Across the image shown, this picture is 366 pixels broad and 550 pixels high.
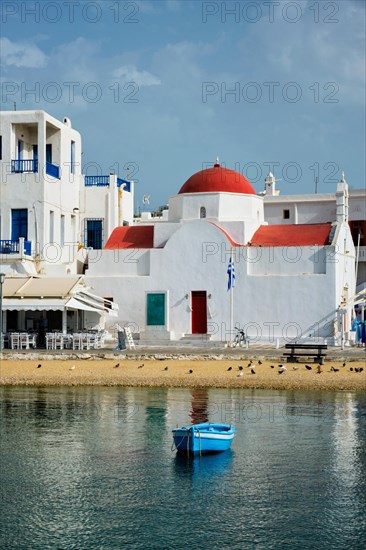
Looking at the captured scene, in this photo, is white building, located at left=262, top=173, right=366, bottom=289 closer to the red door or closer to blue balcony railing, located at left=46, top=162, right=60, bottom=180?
the red door

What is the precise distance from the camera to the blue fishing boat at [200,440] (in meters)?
21.2

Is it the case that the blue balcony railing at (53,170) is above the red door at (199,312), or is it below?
above

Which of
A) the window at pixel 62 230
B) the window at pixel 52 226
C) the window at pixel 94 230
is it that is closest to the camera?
the window at pixel 52 226

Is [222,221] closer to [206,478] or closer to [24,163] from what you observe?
[24,163]

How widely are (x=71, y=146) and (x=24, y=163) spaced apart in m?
4.93

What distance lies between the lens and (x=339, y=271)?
42.8 m

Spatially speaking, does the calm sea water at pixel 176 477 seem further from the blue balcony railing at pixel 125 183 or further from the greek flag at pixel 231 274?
the blue balcony railing at pixel 125 183

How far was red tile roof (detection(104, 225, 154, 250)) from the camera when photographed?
46.1m

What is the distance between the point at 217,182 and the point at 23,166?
9764 mm

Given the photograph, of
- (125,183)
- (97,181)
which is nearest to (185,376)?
(97,181)

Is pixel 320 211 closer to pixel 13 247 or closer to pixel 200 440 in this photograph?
pixel 13 247

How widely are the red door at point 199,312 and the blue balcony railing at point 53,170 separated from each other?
9467 mm

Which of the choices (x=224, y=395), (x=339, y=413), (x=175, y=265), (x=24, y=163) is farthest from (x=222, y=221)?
(x=339, y=413)

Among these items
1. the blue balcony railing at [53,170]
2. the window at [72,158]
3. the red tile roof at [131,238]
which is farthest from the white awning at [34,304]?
the window at [72,158]
